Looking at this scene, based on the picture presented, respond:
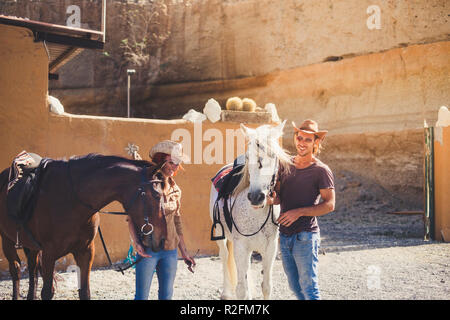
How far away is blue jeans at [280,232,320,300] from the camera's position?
357cm

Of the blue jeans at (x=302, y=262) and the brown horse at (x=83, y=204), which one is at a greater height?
the brown horse at (x=83, y=204)

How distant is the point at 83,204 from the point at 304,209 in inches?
71.7

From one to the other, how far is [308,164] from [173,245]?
4.19ft

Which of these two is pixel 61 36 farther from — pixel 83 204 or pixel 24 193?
pixel 83 204

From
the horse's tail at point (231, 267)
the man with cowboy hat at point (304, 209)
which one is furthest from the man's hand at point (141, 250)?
the horse's tail at point (231, 267)

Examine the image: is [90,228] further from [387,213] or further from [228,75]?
[228,75]

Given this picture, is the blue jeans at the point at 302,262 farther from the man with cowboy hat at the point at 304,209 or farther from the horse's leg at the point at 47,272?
the horse's leg at the point at 47,272

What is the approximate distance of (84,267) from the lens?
4.00 metres

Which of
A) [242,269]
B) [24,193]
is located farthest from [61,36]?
[242,269]

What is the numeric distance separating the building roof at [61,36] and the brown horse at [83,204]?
366 cm

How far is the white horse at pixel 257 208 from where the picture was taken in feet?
12.0

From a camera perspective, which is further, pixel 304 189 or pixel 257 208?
pixel 257 208

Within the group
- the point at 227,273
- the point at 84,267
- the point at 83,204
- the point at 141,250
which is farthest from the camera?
the point at 227,273

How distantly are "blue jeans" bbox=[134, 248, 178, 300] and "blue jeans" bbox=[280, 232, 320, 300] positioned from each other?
92 cm
